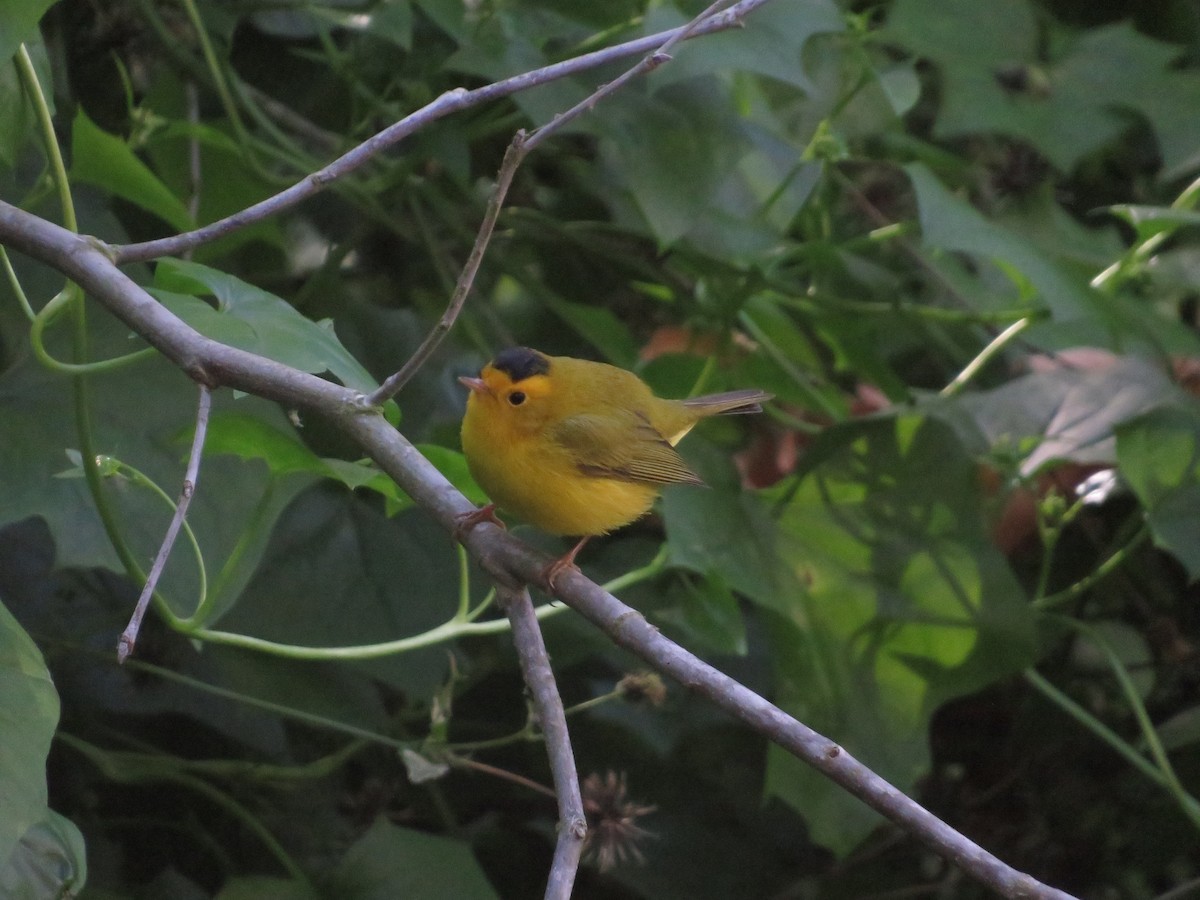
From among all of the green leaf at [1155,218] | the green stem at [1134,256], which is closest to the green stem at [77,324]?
the green leaf at [1155,218]

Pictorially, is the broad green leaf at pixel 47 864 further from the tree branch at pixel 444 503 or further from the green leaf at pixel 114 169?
the green leaf at pixel 114 169

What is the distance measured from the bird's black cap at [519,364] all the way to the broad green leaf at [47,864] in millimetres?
1059

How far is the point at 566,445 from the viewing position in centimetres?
236

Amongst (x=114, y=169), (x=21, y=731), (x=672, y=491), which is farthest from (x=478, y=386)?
(x=21, y=731)

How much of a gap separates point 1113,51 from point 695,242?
4.78 ft

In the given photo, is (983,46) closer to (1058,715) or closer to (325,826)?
(1058,715)

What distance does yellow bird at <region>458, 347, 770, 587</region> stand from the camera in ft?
7.16

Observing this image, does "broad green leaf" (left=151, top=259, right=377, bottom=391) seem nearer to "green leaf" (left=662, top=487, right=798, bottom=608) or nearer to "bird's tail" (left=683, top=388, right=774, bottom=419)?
"green leaf" (left=662, top=487, right=798, bottom=608)

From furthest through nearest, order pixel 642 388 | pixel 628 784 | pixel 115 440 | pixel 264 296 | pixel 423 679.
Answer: pixel 628 784 → pixel 642 388 → pixel 423 679 → pixel 115 440 → pixel 264 296

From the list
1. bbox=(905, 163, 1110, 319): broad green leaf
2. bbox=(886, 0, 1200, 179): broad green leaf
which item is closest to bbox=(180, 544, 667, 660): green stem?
bbox=(905, 163, 1110, 319): broad green leaf

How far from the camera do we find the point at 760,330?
304 cm

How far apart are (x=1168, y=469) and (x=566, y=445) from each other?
126cm

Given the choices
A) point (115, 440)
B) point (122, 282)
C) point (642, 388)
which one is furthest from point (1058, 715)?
point (122, 282)

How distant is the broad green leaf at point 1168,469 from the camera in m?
2.61
